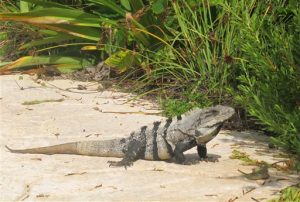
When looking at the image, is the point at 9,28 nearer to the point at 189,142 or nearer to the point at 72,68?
the point at 72,68

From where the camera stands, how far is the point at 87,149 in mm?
5938

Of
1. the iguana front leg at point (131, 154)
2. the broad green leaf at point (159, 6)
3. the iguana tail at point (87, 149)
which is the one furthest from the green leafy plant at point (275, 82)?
the broad green leaf at point (159, 6)

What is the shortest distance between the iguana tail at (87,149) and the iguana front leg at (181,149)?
0.54 metres

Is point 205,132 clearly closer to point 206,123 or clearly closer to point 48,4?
point 206,123

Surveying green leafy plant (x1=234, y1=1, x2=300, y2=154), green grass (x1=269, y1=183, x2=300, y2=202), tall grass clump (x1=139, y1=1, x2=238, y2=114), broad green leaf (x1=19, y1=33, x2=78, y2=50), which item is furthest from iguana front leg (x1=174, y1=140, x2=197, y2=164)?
broad green leaf (x1=19, y1=33, x2=78, y2=50)

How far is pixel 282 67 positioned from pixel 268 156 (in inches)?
43.0

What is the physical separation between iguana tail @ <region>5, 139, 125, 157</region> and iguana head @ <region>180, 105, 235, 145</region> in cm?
64

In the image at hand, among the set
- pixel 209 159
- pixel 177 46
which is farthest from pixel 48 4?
pixel 209 159

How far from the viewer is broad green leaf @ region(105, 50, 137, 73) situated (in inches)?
341

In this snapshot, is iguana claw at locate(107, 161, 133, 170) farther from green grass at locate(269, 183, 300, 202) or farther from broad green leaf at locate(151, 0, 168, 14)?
broad green leaf at locate(151, 0, 168, 14)

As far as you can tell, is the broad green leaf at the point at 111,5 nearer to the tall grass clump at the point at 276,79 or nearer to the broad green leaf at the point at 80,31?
the broad green leaf at the point at 80,31

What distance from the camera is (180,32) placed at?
331 inches

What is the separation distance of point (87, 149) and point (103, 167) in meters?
0.45

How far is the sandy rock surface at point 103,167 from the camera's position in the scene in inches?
189
